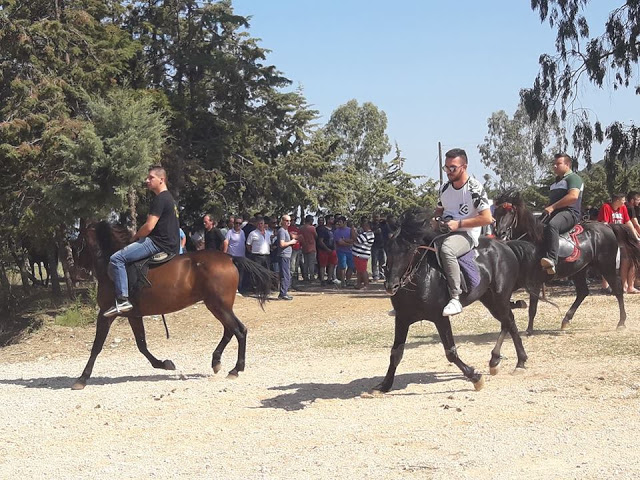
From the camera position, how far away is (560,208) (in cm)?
1262

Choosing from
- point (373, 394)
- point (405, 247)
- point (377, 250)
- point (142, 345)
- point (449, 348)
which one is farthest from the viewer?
point (377, 250)

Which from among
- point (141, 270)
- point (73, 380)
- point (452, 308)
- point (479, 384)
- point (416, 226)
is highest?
point (416, 226)

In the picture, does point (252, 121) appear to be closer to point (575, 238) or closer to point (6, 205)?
point (6, 205)

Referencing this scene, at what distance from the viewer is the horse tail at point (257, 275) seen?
11.7 meters

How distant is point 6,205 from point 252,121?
10.3m

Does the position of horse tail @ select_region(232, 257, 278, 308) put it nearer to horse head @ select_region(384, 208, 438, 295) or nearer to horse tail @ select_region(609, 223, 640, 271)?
horse head @ select_region(384, 208, 438, 295)

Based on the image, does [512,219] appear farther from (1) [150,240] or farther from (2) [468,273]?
(1) [150,240]

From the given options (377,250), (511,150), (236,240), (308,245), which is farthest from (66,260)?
(511,150)

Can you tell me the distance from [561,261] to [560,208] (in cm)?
95

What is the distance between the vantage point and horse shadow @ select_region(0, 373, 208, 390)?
37.1ft

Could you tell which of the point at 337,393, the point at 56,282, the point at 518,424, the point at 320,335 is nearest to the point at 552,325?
the point at 320,335

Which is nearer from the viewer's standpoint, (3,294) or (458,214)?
(458,214)

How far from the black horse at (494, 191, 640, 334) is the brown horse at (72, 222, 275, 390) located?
400 cm

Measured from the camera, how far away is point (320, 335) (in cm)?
1542
